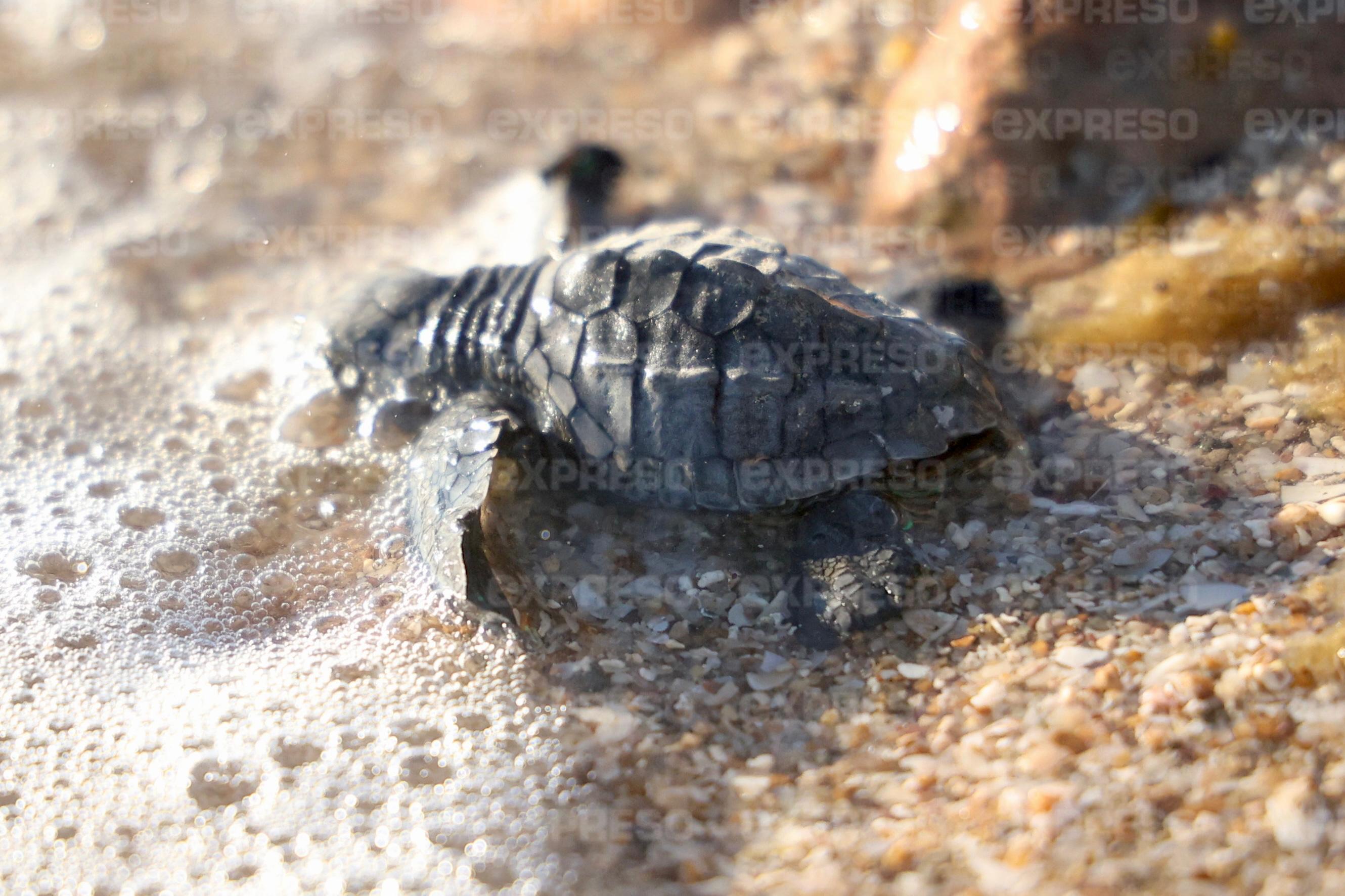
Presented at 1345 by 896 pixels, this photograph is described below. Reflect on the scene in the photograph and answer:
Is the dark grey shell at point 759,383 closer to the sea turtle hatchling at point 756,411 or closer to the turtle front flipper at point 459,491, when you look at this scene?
the sea turtle hatchling at point 756,411

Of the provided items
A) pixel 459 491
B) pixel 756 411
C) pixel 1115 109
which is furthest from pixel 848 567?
pixel 1115 109

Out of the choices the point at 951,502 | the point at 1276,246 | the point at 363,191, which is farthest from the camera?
the point at 363,191

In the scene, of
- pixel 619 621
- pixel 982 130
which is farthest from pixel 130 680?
pixel 982 130

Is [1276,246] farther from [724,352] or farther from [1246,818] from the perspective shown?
[1246,818]

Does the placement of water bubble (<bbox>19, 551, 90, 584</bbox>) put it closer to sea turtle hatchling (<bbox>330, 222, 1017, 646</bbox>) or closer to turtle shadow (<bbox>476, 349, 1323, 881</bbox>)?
sea turtle hatchling (<bbox>330, 222, 1017, 646</bbox>)

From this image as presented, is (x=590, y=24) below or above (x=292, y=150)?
above

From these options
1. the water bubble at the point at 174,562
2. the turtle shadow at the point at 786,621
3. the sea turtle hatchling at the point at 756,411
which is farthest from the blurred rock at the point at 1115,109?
the water bubble at the point at 174,562

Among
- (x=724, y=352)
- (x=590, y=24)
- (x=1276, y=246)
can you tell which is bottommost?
(x=724, y=352)

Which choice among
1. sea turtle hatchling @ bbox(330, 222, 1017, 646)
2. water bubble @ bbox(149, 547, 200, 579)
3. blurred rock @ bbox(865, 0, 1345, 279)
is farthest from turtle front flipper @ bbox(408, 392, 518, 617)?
blurred rock @ bbox(865, 0, 1345, 279)
